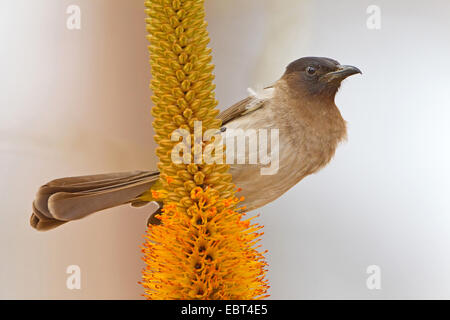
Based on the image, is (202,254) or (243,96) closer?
(202,254)

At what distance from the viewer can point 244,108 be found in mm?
771

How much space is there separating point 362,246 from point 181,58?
0.68 metres

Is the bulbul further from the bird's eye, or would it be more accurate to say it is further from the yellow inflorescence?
the yellow inflorescence

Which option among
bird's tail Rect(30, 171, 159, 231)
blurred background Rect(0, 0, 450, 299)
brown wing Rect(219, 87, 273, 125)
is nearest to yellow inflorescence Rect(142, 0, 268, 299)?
bird's tail Rect(30, 171, 159, 231)

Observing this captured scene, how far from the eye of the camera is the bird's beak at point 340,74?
720 mm

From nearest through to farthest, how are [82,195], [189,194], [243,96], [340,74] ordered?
[189,194] < [82,195] < [340,74] < [243,96]

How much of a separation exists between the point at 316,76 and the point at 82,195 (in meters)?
0.39

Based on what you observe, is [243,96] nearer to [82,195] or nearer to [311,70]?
[311,70]

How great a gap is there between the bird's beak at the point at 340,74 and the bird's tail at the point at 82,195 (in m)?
0.29

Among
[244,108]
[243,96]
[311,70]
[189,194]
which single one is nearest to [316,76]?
[311,70]

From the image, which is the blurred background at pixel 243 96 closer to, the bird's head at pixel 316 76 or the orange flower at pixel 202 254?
the bird's head at pixel 316 76
